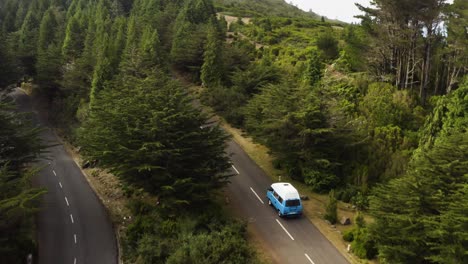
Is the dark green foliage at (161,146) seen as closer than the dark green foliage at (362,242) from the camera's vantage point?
No

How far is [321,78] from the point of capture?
42.2m

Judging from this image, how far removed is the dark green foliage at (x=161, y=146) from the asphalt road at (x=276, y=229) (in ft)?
11.2

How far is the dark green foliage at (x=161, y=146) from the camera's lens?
26752 millimetres

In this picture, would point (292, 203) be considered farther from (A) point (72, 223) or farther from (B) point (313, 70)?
(B) point (313, 70)

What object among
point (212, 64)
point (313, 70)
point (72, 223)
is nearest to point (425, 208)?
point (313, 70)

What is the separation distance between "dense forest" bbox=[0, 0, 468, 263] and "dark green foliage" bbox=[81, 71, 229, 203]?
0.31 ft

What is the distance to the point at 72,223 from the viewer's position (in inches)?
1229

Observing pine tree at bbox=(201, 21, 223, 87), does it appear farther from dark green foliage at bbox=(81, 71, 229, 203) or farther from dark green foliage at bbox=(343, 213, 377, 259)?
dark green foliage at bbox=(343, 213, 377, 259)

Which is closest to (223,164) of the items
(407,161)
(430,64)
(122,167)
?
(122,167)

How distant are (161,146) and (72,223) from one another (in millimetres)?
11118

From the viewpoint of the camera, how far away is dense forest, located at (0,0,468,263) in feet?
69.1

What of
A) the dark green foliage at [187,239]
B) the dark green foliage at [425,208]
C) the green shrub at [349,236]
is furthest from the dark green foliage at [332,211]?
the dark green foliage at [187,239]

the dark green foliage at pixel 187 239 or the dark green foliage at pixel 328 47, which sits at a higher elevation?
the dark green foliage at pixel 328 47

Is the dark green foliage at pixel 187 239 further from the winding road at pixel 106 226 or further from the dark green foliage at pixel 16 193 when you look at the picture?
the dark green foliage at pixel 16 193
